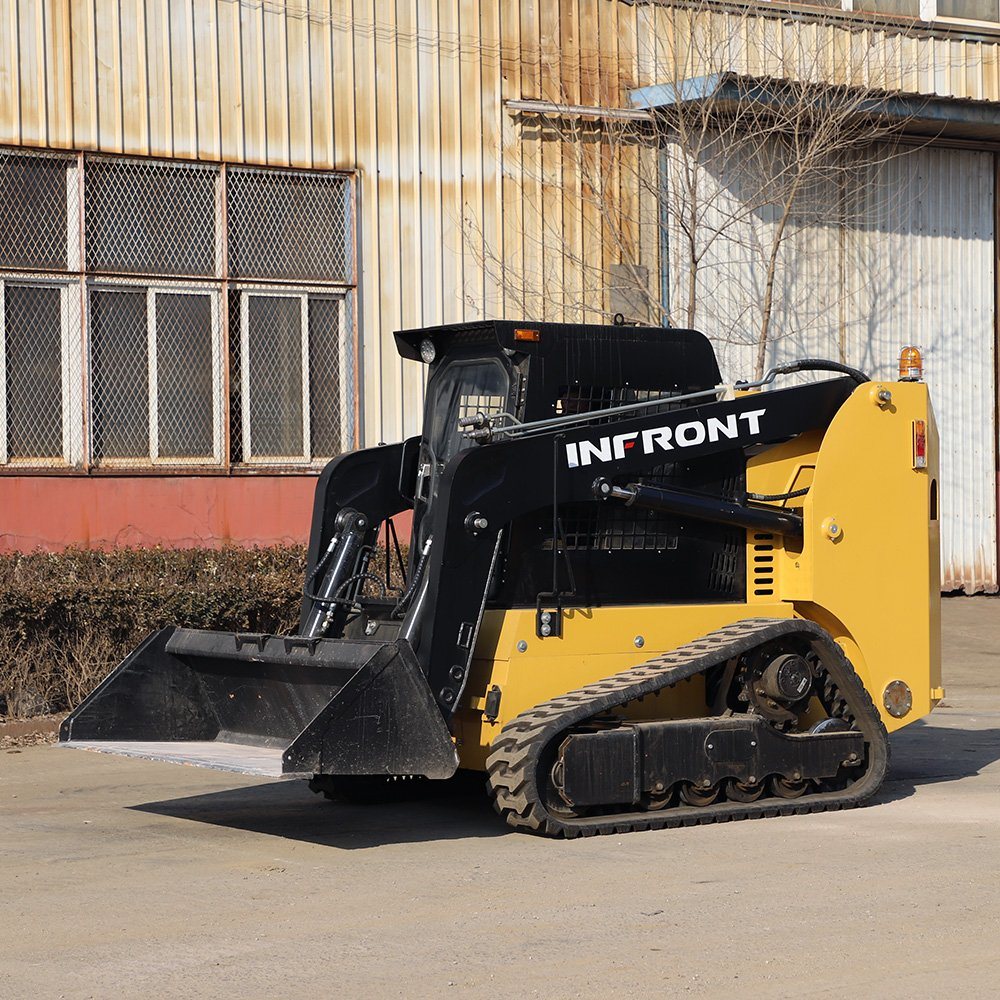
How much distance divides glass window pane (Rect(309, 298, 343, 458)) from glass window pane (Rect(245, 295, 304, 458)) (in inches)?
5.1

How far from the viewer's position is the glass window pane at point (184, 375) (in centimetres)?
1616

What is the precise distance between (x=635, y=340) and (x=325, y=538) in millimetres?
2111

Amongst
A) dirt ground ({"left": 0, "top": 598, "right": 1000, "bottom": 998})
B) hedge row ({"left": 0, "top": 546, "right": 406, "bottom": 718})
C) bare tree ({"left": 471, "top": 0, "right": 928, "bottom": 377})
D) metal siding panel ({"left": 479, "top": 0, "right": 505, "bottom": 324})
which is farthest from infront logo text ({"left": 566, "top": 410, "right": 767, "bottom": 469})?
bare tree ({"left": 471, "top": 0, "right": 928, "bottom": 377})

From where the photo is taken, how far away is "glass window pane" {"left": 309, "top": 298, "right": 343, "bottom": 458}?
1688 cm

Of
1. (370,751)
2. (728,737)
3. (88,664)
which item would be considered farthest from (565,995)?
(88,664)

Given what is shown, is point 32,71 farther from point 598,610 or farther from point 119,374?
point 598,610

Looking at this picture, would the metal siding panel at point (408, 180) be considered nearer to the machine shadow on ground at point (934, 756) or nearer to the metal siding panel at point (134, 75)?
the metal siding panel at point (134, 75)

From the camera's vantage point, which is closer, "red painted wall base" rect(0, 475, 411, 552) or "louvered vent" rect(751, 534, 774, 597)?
"louvered vent" rect(751, 534, 774, 597)

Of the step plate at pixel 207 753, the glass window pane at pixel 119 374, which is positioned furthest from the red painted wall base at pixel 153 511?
the step plate at pixel 207 753

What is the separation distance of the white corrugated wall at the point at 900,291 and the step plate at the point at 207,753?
1026cm

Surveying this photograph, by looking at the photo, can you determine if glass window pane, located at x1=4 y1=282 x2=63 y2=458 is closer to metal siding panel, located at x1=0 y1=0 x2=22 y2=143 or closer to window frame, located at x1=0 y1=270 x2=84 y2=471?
window frame, located at x1=0 y1=270 x2=84 y2=471

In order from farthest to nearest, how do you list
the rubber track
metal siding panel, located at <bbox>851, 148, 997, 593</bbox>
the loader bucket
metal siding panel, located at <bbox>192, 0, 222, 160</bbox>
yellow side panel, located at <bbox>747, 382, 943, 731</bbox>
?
metal siding panel, located at <bbox>851, 148, 997, 593</bbox>, metal siding panel, located at <bbox>192, 0, 222, 160</bbox>, yellow side panel, located at <bbox>747, 382, 943, 731</bbox>, the rubber track, the loader bucket

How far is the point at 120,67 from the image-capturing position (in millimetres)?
15734

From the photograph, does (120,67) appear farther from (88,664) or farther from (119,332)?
(88,664)
